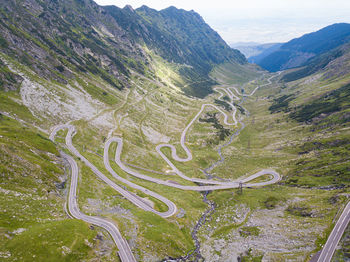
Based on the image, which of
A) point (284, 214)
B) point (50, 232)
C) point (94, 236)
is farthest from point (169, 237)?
point (284, 214)

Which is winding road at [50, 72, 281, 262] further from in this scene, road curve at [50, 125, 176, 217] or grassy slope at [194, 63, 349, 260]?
grassy slope at [194, 63, 349, 260]

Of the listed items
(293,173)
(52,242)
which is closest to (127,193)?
(52,242)

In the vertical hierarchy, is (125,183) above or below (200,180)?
above

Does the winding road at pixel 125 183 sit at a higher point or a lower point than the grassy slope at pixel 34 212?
lower

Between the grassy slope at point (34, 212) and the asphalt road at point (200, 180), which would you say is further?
the asphalt road at point (200, 180)

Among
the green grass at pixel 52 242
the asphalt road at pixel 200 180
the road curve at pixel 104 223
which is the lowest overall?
the asphalt road at pixel 200 180

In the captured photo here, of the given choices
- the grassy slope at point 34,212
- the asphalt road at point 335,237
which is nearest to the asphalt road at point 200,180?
the grassy slope at point 34,212

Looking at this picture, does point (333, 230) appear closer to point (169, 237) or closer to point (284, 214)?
point (284, 214)

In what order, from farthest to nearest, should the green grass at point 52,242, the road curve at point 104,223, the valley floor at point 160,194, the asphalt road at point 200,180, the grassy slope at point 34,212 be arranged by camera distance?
the asphalt road at point 200,180 < the valley floor at point 160,194 < the road curve at point 104,223 < the grassy slope at point 34,212 < the green grass at point 52,242

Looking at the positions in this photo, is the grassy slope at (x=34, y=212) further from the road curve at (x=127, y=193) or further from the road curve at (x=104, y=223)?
the road curve at (x=127, y=193)

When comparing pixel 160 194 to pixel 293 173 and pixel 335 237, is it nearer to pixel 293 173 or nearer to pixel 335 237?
→ pixel 335 237

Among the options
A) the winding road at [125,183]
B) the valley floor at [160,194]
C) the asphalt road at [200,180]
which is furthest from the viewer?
the asphalt road at [200,180]
